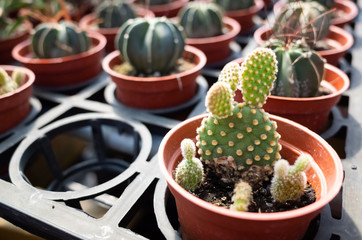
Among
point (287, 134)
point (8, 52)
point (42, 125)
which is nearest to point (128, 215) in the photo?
point (287, 134)

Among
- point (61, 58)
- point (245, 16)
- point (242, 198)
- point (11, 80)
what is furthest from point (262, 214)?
point (245, 16)

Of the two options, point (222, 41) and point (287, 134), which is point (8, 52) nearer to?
point (222, 41)

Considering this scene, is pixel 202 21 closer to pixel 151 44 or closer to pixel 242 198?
pixel 151 44

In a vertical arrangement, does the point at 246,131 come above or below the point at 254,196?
above

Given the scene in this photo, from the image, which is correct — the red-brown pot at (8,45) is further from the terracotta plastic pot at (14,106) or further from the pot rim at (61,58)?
the terracotta plastic pot at (14,106)

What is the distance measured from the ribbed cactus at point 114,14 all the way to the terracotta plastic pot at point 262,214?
3.45 feet

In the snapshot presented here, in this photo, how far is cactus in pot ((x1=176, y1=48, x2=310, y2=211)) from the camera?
0.62 metres

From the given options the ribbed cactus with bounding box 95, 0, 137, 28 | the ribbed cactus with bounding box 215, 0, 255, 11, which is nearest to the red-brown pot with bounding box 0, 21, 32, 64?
the ribbed cactus with bounding box 95, 0, 137, 28

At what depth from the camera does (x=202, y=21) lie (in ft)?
4.81

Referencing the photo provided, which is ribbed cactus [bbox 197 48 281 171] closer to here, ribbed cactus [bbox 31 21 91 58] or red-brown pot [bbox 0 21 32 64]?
ribbed cactus [bbox 31 21 91 58]

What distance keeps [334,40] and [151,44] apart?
2.48 feet

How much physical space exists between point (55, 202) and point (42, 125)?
1.27 feet

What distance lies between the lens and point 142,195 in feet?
2.44

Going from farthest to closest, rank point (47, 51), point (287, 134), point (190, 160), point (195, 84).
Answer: point (47, 51), point (195, 84), point (287, 134), point (190, 160)
